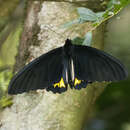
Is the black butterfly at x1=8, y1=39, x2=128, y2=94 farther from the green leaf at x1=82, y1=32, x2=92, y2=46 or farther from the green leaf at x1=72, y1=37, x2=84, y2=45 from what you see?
the green leaf at x1=82, y1=32, x2=92, y2=46

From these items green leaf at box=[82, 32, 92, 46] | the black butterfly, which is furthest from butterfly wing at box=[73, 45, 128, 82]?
green leaf at box=[82, 32, 92, 46]

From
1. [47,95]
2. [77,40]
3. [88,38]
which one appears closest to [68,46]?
[77,40]

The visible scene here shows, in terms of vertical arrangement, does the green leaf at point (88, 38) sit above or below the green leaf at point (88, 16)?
below

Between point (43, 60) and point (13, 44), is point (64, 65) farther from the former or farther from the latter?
point (13, 44)

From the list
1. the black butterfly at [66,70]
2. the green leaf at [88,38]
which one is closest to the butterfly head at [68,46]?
the black butterfly at [66,70]

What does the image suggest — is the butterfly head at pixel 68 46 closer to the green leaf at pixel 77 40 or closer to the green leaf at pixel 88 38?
the green leaf at pixel 77 40

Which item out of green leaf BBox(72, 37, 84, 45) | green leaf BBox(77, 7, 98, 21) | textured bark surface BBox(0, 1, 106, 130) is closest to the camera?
green leaf BBox(77, 7, 98, 21)
